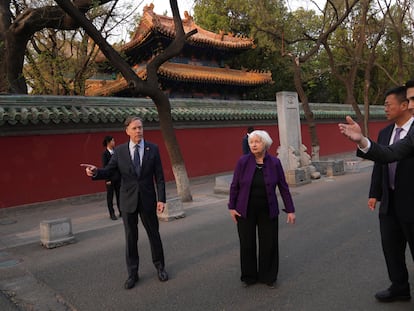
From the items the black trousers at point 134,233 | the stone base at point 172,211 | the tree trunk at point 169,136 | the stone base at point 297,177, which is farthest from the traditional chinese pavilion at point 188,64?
the black trousers at point 134,233

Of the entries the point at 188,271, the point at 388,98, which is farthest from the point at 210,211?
the point at 388,98

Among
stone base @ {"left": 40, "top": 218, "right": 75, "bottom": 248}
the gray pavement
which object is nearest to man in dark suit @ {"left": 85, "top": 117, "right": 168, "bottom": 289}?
the gray pavement

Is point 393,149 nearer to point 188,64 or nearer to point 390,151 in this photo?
point 390,151

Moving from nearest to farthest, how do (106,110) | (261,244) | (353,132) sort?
1. (353,132)
2. (261,244)
3. (106,110)

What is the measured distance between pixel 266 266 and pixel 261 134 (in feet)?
4.46

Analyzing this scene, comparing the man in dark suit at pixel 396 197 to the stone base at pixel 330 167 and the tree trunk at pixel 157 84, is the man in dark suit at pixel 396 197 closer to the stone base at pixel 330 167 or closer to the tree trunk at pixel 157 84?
the tree trunk at pixel 157 84

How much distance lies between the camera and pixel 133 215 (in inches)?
155

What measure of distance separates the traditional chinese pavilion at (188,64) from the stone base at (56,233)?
10706 mm

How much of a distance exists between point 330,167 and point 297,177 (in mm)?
2381

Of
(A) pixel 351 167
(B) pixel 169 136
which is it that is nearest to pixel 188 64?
(A) pixel 351 167

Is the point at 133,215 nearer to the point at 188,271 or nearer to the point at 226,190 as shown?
the point at 188,271

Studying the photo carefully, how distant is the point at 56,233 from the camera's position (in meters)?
5.93

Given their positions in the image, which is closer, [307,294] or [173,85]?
[307,294]

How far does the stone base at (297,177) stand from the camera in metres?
10.6
